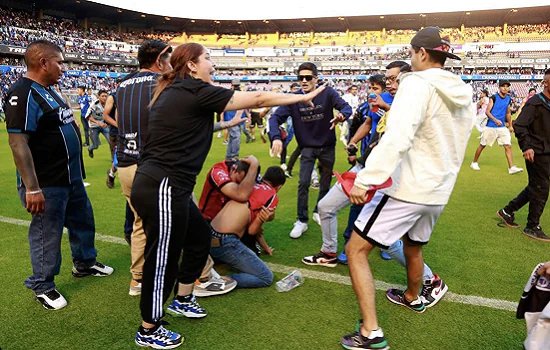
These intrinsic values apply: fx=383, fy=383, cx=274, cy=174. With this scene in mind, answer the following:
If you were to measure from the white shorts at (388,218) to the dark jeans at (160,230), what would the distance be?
119 centimetres

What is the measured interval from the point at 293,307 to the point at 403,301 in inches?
35.7

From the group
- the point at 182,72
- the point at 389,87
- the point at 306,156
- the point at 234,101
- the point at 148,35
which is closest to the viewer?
the point at 234,101

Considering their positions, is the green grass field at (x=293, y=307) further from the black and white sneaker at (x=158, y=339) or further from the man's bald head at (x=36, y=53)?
the man's bald head at (x=36, y=53)

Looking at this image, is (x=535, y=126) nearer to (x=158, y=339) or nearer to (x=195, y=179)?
(x=195, y=179)

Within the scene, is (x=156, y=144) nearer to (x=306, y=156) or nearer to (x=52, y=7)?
(x=306, y=156)

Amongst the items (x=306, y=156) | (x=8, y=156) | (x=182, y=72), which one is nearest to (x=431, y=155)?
(x=182, y=72)

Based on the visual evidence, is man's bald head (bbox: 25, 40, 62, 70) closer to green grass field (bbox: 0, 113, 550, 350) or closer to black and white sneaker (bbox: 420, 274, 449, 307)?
green grass field (bbox: 0, 113, 550, 350)

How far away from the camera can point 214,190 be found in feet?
11.7

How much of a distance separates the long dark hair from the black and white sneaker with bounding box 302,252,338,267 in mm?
2368

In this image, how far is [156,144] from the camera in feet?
7.77

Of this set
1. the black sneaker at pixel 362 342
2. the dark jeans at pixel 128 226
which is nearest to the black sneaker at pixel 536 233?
the black sneaker at pixel 362 342

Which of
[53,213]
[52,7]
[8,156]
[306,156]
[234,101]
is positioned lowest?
[8,156]

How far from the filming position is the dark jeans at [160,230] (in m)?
2.35

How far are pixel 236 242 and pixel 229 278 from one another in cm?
32
